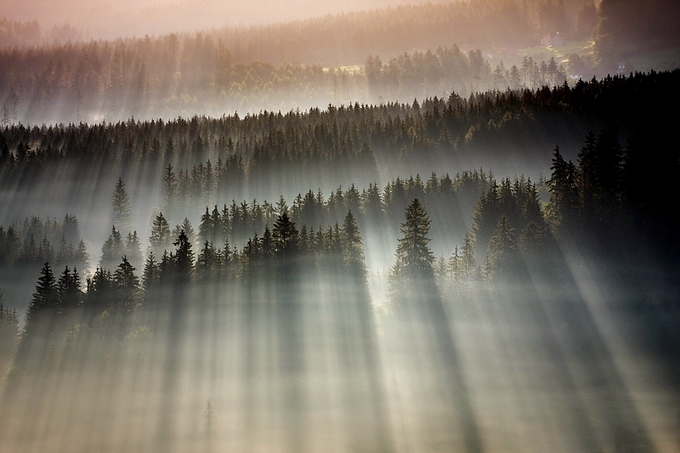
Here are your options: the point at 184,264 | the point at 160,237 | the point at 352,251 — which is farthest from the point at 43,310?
the point at 160,237

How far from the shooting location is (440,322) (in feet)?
291

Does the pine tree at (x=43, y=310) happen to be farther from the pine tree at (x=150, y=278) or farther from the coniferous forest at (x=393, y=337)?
the pine tree at (x=150, y=278)

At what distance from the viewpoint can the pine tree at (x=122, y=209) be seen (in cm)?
16938

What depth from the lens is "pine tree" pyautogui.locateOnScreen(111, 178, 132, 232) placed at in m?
169

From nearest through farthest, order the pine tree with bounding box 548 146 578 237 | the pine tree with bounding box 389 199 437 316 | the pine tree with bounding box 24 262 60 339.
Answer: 1. the pine tree with bounding box 389 199 437 316
2. the pine tree with bounding box 24 262 60 339
3. the pine tree with bounding box 548 146 578 237

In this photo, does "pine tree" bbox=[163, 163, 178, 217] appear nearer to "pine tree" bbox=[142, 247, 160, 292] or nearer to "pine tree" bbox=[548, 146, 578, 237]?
"pine tree" bbox=[142, 247, 160, 292]

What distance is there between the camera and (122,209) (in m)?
172

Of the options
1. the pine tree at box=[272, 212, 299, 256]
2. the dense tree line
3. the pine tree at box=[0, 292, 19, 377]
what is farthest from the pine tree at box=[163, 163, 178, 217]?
the pine tree at box=[272, 212, 299, 256]

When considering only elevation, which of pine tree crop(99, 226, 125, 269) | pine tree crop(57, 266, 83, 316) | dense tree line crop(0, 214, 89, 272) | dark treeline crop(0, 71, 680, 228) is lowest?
pine tree crop(57, 266, 83, 316)

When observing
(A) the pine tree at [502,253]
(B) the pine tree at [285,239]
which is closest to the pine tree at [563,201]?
(A) the pine tree at [502,253]

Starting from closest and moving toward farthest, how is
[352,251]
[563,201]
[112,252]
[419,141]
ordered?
[352,251], [563,201], [112,252], [419,141]

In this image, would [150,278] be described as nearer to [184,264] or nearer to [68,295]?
[184,264]

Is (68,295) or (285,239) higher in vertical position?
(285,239)

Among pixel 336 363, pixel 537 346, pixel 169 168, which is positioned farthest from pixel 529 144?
pixel 169 168
